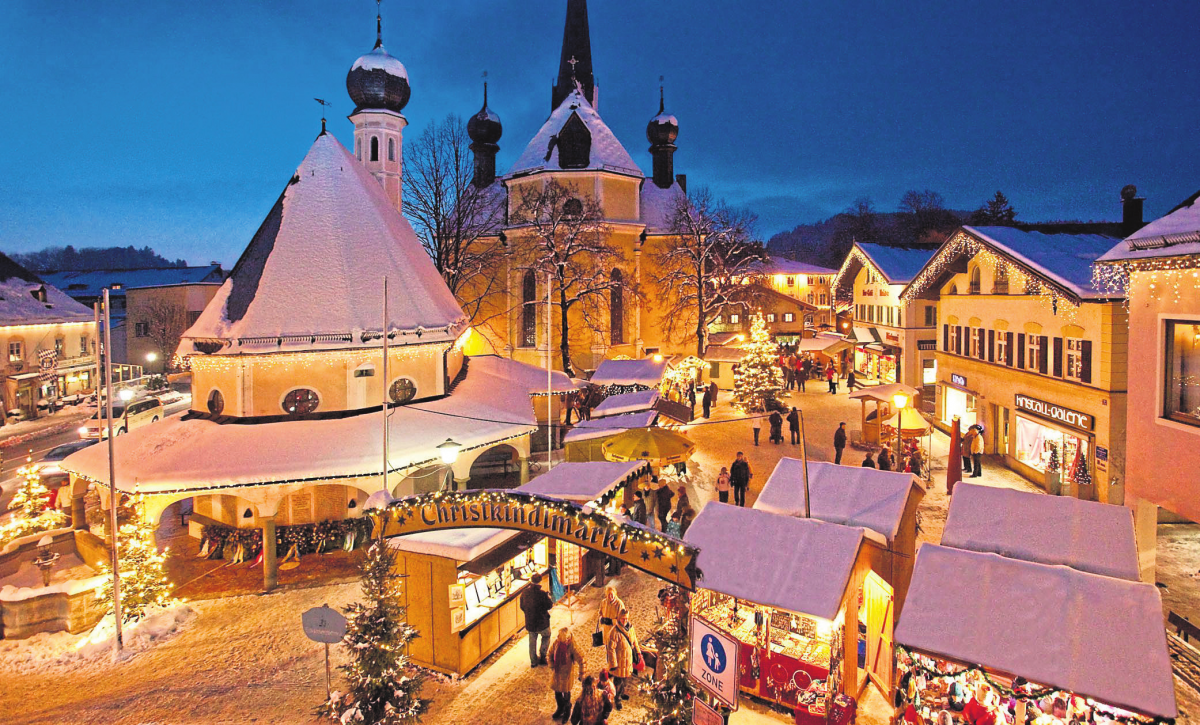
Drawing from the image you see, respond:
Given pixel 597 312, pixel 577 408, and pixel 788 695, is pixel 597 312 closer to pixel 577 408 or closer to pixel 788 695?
pixel 577 408

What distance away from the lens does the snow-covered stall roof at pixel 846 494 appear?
10133 millimetres

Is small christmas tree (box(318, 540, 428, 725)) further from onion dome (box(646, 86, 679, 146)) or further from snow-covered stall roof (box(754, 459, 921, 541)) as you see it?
onion dome (box(646, 86, 679, 146))

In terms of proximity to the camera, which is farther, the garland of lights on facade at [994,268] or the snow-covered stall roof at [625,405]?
the snow-covered stall roof at [625,405]

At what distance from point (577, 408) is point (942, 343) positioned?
15.2 metres

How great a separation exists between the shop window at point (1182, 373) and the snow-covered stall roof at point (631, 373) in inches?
713

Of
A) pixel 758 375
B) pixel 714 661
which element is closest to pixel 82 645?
pixel 714 661

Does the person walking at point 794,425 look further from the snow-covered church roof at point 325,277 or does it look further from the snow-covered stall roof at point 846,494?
the snow-covered stall roof at point 846,494

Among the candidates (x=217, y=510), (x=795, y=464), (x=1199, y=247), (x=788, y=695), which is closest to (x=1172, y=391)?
(x=1199, y=247)

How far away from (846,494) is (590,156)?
28.6m

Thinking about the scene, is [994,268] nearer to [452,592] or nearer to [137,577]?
[452,592]

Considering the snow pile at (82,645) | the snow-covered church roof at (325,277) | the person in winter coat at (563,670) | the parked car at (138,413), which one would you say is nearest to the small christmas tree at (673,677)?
the person in winter coat at (563,670)

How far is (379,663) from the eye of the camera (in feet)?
28.4

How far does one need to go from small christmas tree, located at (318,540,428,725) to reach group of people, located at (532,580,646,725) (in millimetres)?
1835

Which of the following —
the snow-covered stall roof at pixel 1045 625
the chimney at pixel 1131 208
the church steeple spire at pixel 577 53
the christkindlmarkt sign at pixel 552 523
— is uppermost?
the church steeple spire at pixel 577 53
